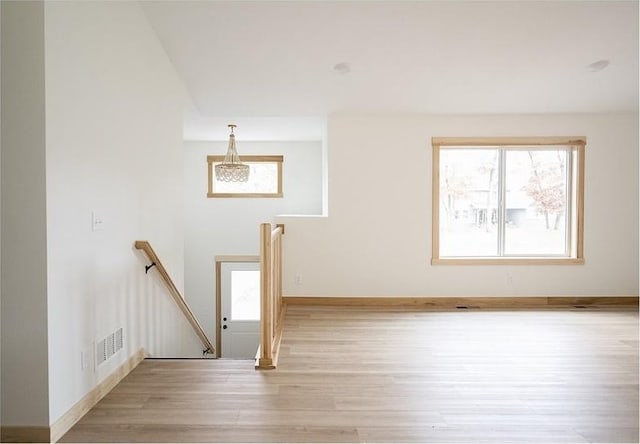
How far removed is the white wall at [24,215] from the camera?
6.46ft

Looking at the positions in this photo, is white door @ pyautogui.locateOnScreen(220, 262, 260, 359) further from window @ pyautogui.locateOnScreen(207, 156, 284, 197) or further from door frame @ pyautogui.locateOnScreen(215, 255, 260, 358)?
window @ pyautogui.locateOnScreen(207, 156, 284, 197)

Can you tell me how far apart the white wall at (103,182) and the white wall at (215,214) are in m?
2.77

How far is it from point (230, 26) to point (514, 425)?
3.57m

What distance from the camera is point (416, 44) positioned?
354 centimetres

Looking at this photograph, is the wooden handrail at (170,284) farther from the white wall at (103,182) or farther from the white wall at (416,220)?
the white wall at (416,220)

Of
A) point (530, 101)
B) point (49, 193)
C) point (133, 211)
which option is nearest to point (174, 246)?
point (133, 211)

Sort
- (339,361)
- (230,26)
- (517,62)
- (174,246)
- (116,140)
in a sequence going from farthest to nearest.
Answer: (174,246)
(517,62)
(230,26)
(339,361)
(116,140)

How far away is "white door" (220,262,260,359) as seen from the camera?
6.72 m

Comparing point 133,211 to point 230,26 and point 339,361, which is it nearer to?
point 230,26

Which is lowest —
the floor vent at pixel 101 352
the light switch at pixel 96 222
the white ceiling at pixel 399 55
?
the floor vent at pixel 101 352

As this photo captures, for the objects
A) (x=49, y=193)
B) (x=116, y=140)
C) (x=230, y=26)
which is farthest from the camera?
(x=230, y=26)

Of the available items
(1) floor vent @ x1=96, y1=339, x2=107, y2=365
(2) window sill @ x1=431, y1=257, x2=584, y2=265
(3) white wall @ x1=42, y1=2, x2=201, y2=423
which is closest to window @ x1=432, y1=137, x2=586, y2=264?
(2) window sill @ x1=431, y1=257, x2=584, y2=265

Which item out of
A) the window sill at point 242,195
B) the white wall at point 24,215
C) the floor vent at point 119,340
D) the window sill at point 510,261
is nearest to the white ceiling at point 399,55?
the white wall at point 24,215

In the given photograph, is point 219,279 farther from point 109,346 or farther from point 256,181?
point 109,346
